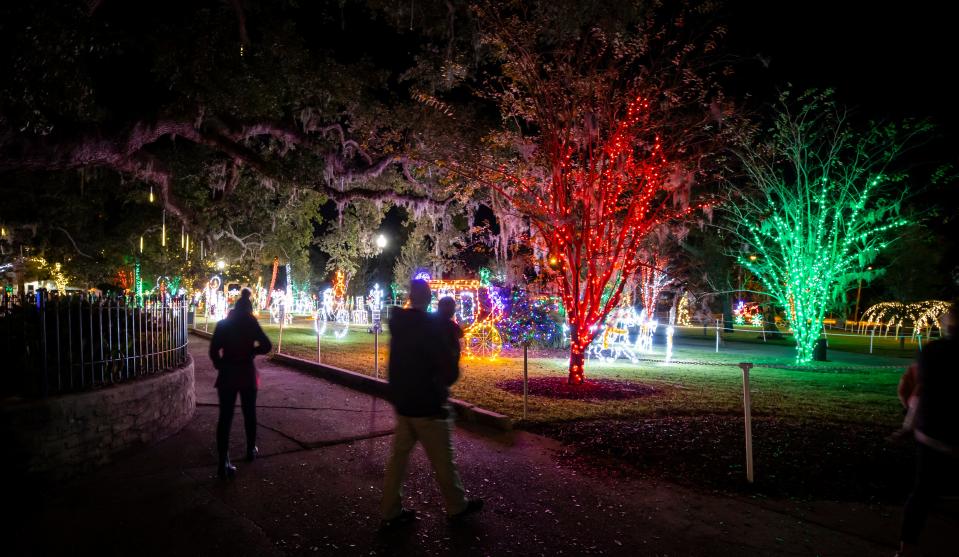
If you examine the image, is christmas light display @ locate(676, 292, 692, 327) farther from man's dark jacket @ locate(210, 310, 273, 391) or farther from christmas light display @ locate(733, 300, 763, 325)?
man's dark jacket @ locate(210, 310, 273, 391)

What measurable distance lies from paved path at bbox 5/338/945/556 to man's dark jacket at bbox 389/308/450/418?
996 mm

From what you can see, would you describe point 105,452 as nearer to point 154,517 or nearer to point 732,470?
point 154,517

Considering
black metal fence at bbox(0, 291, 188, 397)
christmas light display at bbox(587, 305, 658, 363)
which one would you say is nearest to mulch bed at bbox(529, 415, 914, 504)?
black metal fence at bbox(0, 291, 188, 397)

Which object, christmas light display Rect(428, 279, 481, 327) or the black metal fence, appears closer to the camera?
the black metal fence

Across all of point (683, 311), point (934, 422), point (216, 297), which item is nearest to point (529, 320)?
point (934, 422)

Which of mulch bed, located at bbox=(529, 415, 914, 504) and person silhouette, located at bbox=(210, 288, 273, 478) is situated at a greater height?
person silhouette, located at bbox=(210, 288, 273, 478)

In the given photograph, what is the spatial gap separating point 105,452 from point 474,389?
238 inches

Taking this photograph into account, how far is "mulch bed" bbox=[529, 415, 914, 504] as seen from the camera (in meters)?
→ 5.48

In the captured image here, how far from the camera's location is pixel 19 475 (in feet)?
17.0

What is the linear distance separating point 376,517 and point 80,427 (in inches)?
133

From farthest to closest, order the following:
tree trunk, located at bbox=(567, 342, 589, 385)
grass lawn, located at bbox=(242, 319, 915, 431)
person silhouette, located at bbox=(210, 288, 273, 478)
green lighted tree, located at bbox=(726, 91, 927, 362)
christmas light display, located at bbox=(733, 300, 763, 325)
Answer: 1. christmas light display, located at bbox=(733, 300, 763, 325)
2. green lighted tree, located at bbox=(726, 91, 927, 362)
3. tree trunk, located at bbox=(567, 342, 589, 385)
4. grass lawn, located at bbox=(242, 319, 915, 431)
5. person silhouette, located at bbox=(210, 288, 273, 478)

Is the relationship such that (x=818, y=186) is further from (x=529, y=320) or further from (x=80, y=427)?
(x=80, y=427)

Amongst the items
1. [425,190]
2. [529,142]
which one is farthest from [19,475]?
[425,190]

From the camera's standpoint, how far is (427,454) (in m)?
4.45
